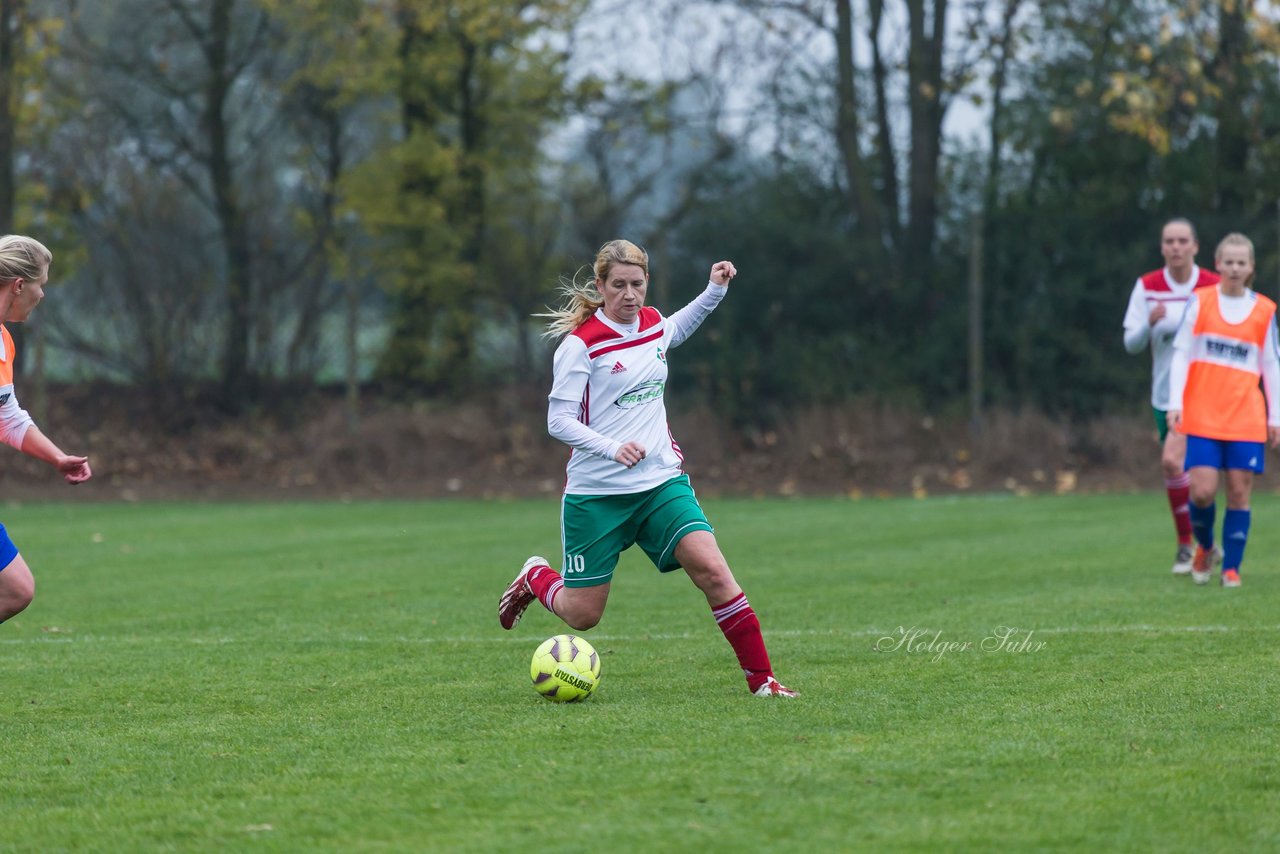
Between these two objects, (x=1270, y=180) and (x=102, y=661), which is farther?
(x=1270, y=180)

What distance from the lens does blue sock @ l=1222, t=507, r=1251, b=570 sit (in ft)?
30.9

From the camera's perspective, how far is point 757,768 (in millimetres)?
4766

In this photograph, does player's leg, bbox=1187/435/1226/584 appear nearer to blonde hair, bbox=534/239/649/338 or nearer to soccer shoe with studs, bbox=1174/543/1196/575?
soccer shoe with studs, bbox=1174/543/1196/575

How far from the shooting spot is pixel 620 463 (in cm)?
613

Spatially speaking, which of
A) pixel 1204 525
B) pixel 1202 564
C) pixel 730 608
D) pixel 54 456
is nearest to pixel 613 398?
pixel 730 608

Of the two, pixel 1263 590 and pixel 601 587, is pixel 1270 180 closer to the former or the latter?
pixel 1263 590

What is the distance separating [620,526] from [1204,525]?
502cm

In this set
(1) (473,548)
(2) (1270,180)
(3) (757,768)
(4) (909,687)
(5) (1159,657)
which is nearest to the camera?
(3) (757,768)

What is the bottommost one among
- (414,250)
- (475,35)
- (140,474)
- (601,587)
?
(140,474)

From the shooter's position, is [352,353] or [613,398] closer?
[613,398]

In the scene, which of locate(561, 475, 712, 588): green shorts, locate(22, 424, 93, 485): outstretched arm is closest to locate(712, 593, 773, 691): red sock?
locate(561, 475, 712, 588): green shorts

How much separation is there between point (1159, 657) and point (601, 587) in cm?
240

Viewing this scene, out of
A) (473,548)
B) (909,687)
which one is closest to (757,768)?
(909,687)

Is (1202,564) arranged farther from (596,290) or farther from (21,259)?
(21,259)
